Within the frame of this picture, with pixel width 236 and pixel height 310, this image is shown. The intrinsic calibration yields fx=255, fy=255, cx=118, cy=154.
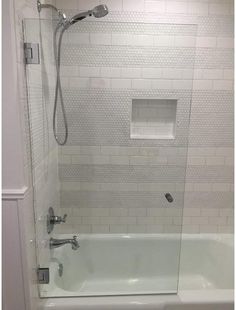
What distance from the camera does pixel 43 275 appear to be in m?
1.41

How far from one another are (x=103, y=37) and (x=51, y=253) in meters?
1.39

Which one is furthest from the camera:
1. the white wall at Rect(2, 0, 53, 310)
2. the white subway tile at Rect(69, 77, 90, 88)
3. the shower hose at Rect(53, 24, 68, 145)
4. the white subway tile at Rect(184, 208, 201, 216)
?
the white subway tile at Rect(184, 208, 201, 216)

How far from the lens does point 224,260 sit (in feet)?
6.32

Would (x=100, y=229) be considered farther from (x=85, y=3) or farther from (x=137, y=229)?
(x=85, y=3)

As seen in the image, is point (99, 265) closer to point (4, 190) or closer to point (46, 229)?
point (46, 229)

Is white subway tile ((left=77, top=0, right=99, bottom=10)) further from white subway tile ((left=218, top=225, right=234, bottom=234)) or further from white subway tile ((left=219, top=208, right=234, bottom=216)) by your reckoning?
white subway tile ((left=218, top=225, right=234, bottom=234))

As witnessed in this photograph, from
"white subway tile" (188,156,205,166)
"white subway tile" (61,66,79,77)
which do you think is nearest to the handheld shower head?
"white subway tile" (61,66,79,77)

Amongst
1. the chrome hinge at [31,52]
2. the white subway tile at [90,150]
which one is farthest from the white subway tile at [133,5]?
the white subway tile at [90,150]

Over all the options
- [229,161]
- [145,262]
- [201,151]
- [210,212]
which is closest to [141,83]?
[201,151]

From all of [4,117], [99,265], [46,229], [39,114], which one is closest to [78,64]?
[39,114]

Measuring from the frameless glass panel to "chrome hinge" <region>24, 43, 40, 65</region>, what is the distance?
147 mm

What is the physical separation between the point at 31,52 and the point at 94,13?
0.47 metres

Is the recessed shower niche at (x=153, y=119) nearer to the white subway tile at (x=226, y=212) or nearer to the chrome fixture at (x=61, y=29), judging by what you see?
the chrome fixture at (x=61, y=29)

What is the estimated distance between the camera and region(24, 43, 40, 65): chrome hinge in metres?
1.18
